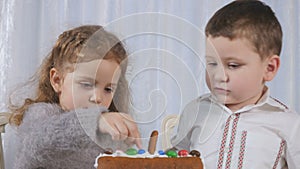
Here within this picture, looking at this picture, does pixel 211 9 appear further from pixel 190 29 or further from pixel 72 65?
pixel 72 65

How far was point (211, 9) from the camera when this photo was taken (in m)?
1.64

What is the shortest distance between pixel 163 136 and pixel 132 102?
10 cm

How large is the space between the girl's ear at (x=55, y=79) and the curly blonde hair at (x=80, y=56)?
0.01m

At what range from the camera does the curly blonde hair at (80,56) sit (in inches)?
41.6

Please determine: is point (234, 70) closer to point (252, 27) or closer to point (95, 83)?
point (252, 27)

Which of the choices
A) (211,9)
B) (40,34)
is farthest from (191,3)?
(40,34)

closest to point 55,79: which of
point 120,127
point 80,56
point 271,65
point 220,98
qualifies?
point 80,56

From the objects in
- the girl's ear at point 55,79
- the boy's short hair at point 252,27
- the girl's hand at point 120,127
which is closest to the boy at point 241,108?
the boy's short hair at point 252,27

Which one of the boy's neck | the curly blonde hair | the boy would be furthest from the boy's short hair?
the curly blonde hair

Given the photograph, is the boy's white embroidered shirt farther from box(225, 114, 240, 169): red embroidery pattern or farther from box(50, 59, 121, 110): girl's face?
box(50, 59, 121, 110): girl's face

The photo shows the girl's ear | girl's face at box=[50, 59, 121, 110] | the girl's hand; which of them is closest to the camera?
the girl's hand

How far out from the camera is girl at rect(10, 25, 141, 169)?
3.29 feet

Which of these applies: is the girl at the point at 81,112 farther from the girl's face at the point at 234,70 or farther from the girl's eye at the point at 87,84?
the girl's face at the point at 234,70

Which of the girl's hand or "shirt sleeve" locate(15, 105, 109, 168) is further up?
the girl's hand
